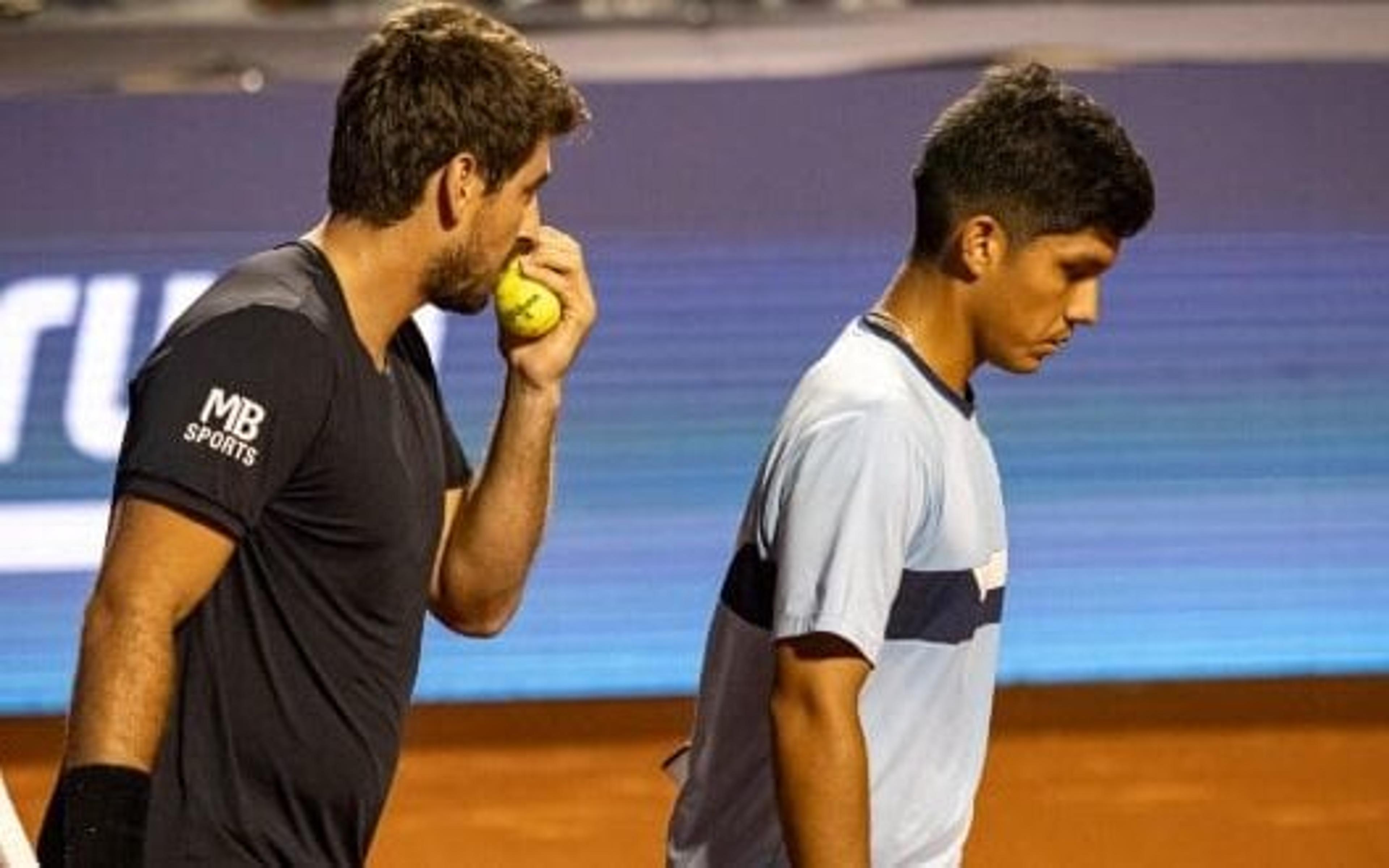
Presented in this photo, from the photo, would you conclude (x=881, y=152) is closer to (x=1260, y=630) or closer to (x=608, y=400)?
(x=608, y=400)

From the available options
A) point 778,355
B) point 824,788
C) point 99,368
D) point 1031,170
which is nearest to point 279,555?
point 824,788

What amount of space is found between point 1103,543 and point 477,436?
1.55m

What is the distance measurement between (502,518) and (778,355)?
13.0 feet

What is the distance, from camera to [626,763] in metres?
8.09

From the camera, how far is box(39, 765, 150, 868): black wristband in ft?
12.2

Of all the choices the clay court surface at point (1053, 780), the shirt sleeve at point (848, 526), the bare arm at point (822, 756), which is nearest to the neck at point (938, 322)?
the shirt sleeve at point (848, 526)

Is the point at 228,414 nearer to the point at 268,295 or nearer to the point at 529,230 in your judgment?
the point at 268,295

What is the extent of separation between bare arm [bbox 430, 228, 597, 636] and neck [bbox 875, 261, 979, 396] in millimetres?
493

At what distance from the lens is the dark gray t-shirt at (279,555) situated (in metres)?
3.86

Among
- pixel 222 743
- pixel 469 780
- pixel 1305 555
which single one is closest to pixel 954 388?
pixel 222 743

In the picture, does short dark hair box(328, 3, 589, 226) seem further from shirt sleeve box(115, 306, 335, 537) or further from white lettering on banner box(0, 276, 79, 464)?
white lettering on banner box(0, 276, 79, 464)

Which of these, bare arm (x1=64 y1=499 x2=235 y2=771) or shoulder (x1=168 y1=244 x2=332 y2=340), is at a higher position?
shoulder (x1=168 y1=244 x2=332 y2=340)

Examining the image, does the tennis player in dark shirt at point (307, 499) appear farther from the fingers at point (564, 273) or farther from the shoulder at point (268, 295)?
the fingers at point (564, 273)

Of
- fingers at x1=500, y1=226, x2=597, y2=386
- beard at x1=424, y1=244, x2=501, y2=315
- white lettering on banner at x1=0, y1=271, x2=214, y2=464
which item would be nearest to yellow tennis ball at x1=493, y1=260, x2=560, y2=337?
fingers at x1=500, y1=226, x2=597, y2=386
